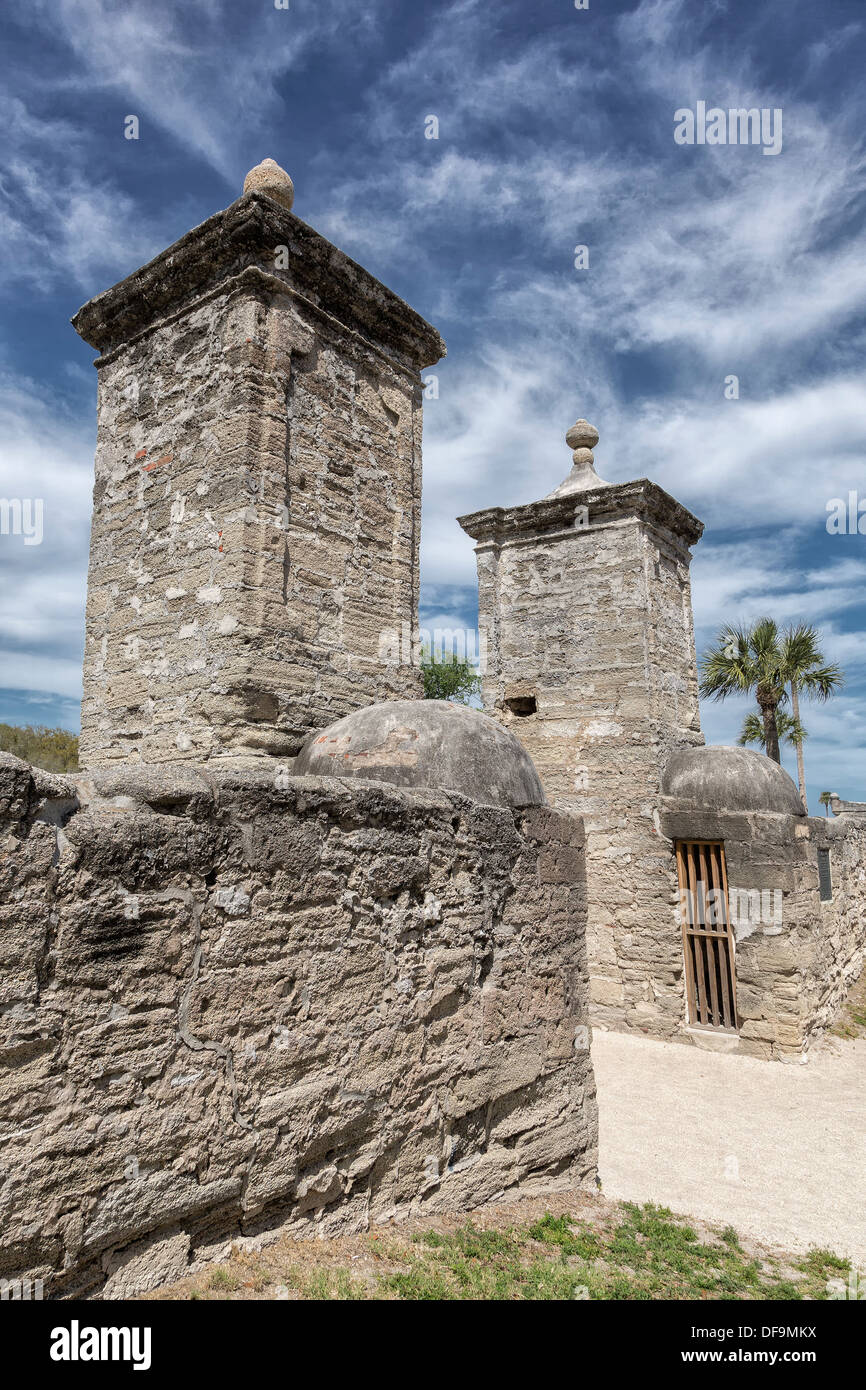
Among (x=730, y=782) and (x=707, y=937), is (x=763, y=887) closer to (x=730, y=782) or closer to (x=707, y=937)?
(x=707, y=937)

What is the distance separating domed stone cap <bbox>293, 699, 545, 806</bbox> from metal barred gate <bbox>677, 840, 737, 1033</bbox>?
537 centimetres

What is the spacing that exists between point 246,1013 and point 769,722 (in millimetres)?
18561

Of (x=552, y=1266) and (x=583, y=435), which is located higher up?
(x=583, y=435)

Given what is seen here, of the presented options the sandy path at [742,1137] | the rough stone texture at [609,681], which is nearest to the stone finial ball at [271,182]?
the rough stone texture at [609,681]

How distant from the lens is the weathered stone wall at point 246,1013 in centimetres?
195

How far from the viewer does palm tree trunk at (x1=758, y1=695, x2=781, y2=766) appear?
61.1 ft

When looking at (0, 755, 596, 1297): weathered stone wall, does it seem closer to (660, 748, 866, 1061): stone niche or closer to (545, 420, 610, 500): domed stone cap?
(660, 748, 866, 1061): stone niche

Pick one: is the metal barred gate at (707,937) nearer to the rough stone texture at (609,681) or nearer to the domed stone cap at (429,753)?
the rough stone texture at (609,681)

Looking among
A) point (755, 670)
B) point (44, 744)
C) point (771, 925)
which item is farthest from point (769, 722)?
point (44, 744)

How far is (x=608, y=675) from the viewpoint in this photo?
9.41 metres

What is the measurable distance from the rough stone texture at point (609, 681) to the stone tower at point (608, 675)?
14mm

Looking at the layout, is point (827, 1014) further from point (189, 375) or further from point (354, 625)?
point (189, 375)

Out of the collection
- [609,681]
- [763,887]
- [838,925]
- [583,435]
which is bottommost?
[838,925]
